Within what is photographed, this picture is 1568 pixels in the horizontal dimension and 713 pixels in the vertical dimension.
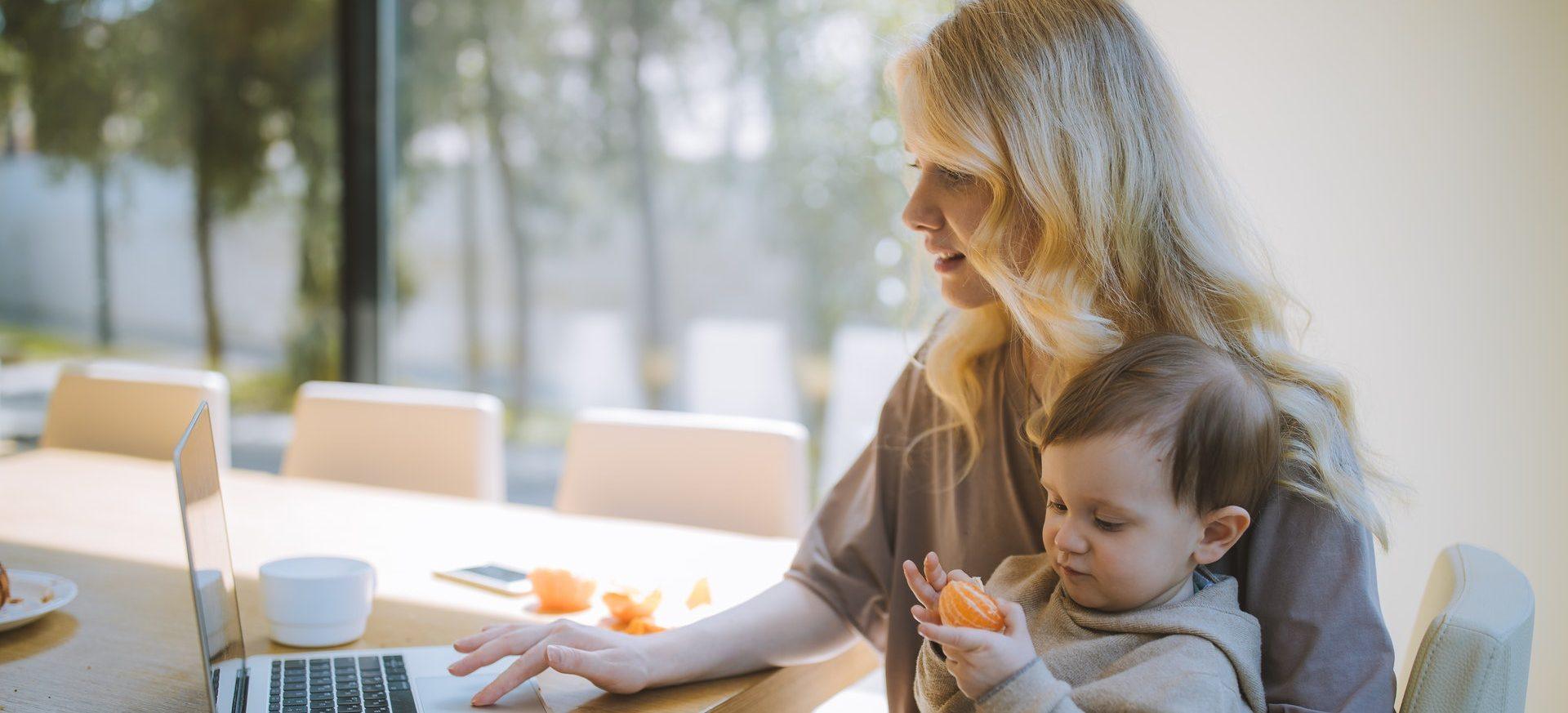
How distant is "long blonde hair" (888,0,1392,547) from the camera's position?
1.21 meters

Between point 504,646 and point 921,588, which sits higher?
point 921,588

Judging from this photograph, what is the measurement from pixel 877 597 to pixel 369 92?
10.2 ft

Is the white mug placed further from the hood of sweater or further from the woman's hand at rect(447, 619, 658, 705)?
the hood of sweater

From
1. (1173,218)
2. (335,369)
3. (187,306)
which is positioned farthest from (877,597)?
(187,306)

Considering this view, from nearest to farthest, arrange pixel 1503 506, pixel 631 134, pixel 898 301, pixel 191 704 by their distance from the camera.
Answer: pixel 191 704 < pixel 1503 506 < pixel 898 301 < pixel 631 134

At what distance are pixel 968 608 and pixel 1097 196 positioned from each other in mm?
442

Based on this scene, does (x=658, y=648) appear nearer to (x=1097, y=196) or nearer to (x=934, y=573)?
(x=934, y=573)

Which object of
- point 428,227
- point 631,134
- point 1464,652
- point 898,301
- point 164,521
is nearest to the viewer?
point 1464,652

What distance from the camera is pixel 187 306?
4207 mm

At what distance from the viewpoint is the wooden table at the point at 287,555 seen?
1.26m

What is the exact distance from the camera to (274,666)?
4.15ft

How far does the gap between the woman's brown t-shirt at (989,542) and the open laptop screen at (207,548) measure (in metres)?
0.65

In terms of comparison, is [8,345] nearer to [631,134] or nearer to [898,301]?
[631,134]

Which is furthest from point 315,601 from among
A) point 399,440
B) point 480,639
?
point 399,440
